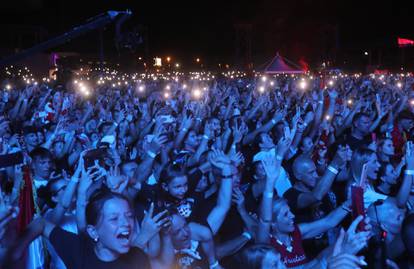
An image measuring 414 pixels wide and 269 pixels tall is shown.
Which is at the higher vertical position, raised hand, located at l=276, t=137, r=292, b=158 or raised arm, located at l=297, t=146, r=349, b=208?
raised hand, located at l=276, t=137, r=292, b=158

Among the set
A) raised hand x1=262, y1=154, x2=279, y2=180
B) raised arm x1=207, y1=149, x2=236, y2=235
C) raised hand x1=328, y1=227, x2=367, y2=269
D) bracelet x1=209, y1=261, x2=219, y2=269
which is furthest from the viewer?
raised arm x1=207, y1=149, x2=236, y2=235

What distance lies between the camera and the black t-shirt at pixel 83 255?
2969 mm

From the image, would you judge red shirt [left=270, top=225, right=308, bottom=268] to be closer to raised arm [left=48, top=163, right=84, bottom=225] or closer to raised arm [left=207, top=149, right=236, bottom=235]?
raised arm [left=207, top=149, right=236, bottom=235]

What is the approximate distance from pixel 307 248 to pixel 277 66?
2164 cm

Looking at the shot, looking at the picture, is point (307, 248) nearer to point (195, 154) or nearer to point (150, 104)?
point (195, 154)

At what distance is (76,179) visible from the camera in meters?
3.97

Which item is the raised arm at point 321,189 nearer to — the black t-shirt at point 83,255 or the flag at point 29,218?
the black t-shirt at point 83,255

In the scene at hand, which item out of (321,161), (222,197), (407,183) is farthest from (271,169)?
(321,161)

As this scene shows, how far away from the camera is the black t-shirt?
9.74ft

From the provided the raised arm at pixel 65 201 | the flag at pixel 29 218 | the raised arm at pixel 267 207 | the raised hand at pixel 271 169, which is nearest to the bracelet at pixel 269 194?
the raised arm at pixel 267 207

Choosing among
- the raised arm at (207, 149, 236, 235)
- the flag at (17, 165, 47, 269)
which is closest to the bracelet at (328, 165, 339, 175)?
the raised arm at (207, 149, 236, 235)

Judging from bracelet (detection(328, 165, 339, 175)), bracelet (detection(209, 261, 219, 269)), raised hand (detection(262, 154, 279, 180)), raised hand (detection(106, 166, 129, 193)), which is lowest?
bracelet (detection(209, 261, 219, 269))

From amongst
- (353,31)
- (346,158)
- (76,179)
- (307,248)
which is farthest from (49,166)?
(353,31)

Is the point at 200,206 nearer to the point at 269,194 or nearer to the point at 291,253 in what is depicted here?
the point at 269,194
